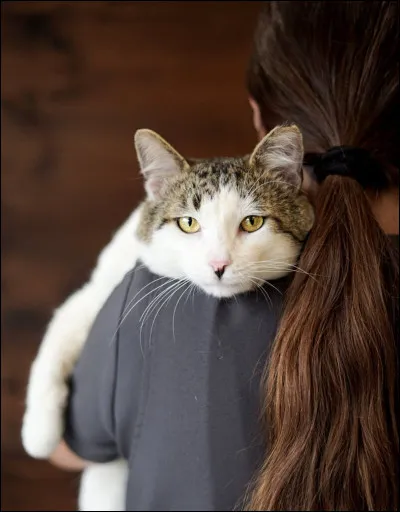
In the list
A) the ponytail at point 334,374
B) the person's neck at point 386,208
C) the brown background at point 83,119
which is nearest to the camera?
the ponytail at point 334,374

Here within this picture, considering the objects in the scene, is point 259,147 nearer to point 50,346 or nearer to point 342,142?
point 342,142

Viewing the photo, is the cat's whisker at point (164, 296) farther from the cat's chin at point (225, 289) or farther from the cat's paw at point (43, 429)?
the cat's paw at point (43, 429)

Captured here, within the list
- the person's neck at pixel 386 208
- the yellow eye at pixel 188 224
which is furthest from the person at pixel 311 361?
the yellow eye at pixel 188 224

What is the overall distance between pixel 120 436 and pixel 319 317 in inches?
12.8

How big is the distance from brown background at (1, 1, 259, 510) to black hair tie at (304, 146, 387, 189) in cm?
73

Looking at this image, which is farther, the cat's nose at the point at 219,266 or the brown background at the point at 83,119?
the brown background at the point at 83,119

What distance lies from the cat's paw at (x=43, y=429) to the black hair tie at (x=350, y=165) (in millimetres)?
528

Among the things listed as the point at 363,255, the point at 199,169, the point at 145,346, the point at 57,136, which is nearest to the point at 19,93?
the point at 57,136

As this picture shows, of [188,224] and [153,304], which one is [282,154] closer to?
[188,224]

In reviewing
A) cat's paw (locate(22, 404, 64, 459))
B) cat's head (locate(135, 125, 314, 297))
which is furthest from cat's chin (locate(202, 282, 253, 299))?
cat's paw (locate(22, 404, 64, 459))

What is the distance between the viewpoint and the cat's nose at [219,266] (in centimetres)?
75

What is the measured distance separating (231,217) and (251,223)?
0.03 m

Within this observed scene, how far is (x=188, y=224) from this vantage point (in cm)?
81

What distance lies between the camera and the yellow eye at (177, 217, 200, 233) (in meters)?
0.81
